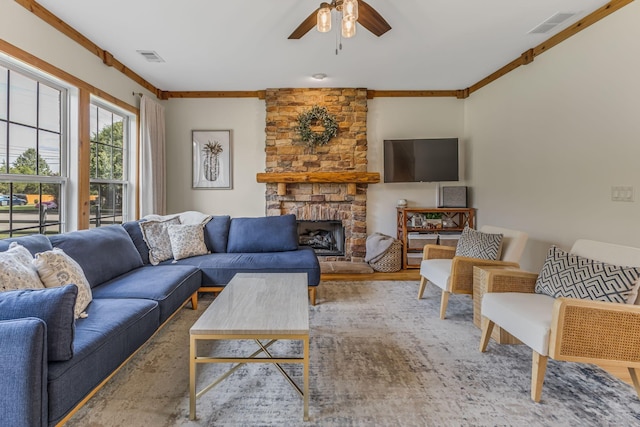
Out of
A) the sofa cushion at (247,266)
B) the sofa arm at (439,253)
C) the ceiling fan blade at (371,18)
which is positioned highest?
the ceiling fan blade at (371,18)

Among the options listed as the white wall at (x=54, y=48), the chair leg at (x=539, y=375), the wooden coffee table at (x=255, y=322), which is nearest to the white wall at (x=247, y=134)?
the white wall at (x=54, y=48)

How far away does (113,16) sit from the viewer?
284 cm

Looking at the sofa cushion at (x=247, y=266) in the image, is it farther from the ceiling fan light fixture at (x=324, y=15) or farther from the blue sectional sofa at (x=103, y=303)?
the ceiling fan light fixture at (x=324, y=15)

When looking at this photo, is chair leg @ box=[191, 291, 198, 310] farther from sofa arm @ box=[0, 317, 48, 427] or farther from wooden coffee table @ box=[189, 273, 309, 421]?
sofa arm @ box=[0, 317, 48, 427]

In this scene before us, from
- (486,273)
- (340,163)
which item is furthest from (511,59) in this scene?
(486,273)

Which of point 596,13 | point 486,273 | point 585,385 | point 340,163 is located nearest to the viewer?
point 585,385

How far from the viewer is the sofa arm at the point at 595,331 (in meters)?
1.72

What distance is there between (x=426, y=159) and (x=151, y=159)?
3.81 metres

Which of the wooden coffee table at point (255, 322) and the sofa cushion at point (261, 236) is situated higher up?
the sofa cushion at point (261, 236)

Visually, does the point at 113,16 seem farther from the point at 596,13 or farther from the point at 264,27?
the point at 596,13

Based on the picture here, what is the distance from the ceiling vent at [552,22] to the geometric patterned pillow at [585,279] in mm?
2064

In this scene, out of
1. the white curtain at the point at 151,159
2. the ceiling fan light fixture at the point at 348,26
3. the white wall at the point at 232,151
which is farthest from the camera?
the white wall at the point at 232,151

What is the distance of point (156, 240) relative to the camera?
3350 mm

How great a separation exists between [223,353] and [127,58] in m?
3.40
